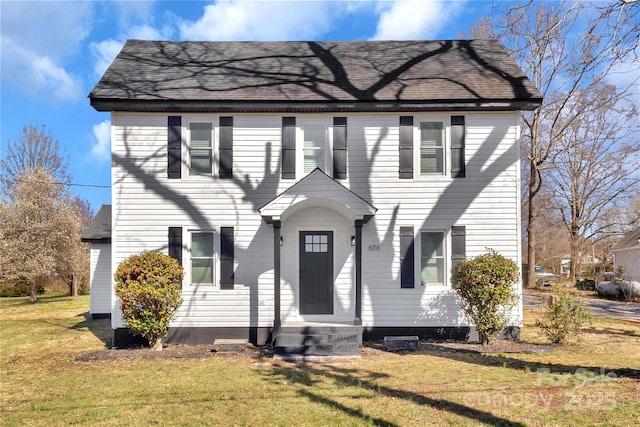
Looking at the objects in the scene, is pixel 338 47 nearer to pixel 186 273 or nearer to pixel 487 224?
pixel 487 224

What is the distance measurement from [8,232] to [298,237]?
54.8ft

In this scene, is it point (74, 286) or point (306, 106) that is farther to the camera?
point (74, 286)

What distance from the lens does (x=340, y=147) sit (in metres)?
9.66

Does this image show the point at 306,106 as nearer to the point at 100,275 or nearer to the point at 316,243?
the point at 316,243

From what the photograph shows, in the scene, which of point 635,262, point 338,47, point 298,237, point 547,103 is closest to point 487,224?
point 298,237

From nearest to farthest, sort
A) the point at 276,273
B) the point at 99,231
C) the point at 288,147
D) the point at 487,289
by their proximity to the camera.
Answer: the point at 487,289 < the point at 276,273 < the point at 288,147 < the point at 99,231

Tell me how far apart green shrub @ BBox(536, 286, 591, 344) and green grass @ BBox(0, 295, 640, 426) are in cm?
34

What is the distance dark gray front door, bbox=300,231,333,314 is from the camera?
377 inches

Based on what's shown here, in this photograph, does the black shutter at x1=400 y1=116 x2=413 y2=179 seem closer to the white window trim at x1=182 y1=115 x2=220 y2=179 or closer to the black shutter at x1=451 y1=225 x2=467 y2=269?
the black shutter at x1=451 y1=225 x2=467 y2=269

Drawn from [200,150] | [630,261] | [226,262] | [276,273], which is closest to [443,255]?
[276,273]

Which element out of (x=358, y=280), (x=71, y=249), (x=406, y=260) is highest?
(x=406, y=260)

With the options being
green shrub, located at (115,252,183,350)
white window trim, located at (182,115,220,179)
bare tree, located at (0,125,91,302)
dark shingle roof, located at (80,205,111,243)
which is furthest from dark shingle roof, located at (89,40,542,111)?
bare tree, located at (0,125,91,302)

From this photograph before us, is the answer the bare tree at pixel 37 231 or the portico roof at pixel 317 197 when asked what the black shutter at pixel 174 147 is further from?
the bare tree at pixel 37 231

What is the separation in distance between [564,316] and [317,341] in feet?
17.1
